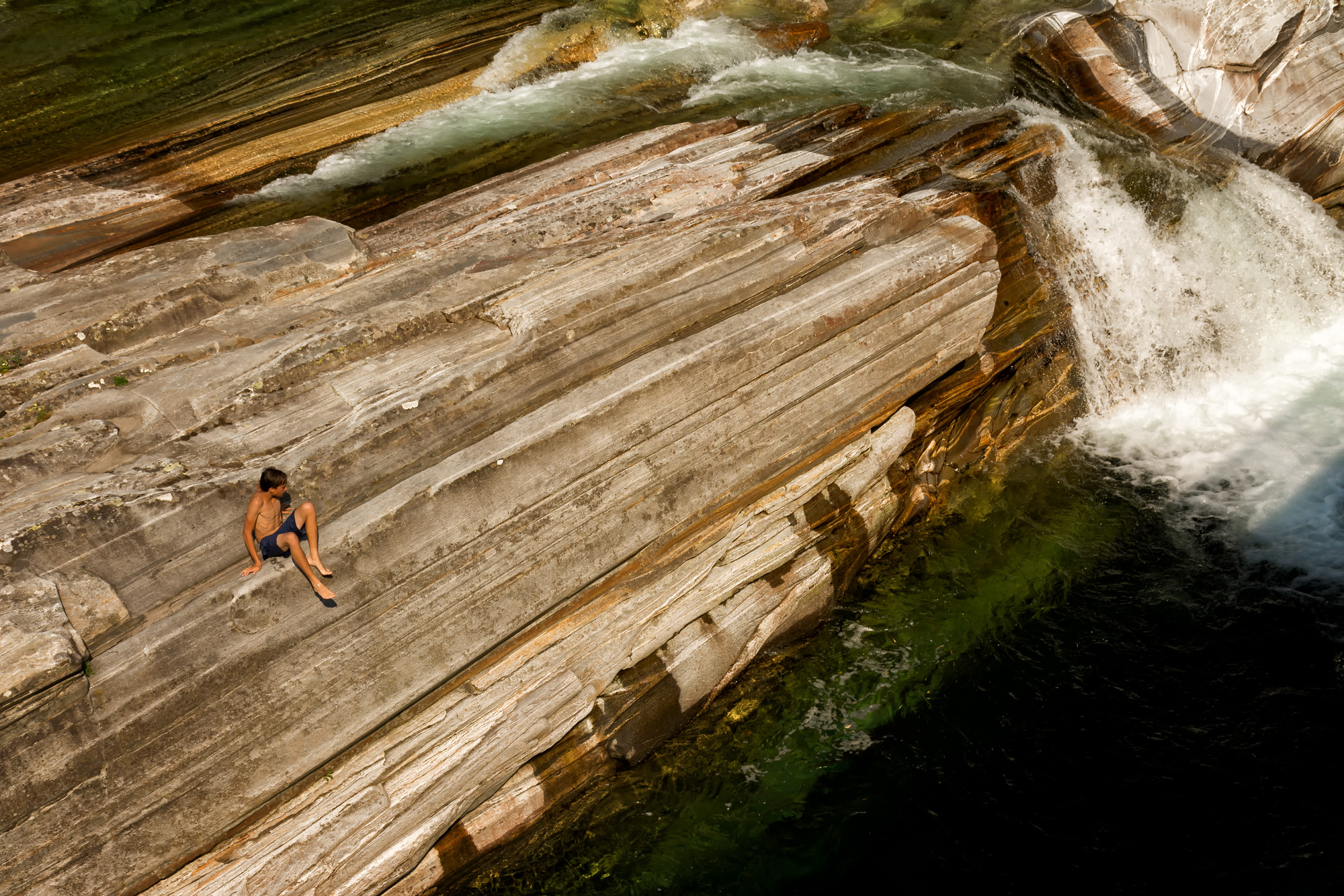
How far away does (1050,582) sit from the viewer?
26.4ft

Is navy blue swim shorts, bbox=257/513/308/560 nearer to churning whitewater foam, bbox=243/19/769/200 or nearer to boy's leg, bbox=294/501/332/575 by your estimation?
boy's leg, bbox=294/501/332/575

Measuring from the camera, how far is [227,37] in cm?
1529

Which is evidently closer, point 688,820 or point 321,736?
point 321,736

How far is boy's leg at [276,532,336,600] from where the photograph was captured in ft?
18.0

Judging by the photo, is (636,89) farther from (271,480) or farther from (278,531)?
(278,531)

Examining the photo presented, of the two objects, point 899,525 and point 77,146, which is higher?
point 77,146

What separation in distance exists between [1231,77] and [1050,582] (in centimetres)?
919

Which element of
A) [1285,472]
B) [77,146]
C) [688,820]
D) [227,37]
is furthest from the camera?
[227,37]

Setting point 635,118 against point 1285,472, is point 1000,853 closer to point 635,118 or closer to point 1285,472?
point 1285,472

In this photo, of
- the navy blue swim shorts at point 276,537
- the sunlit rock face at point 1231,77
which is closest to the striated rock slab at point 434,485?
the navy blue swim shorts at point 276,537

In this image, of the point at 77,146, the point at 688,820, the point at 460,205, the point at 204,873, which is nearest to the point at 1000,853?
the point at 688,820

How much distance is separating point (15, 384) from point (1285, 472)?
39.2 ft

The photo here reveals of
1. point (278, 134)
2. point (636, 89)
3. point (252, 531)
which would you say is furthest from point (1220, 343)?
point (278, 134)

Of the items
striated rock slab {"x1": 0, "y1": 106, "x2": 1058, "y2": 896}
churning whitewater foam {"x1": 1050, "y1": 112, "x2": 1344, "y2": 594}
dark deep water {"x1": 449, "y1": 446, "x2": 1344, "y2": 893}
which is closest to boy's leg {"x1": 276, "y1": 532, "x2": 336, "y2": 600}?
striated rock slab {"x1": 0, "y1": 106, "x2": 1058, "y2": 896}
